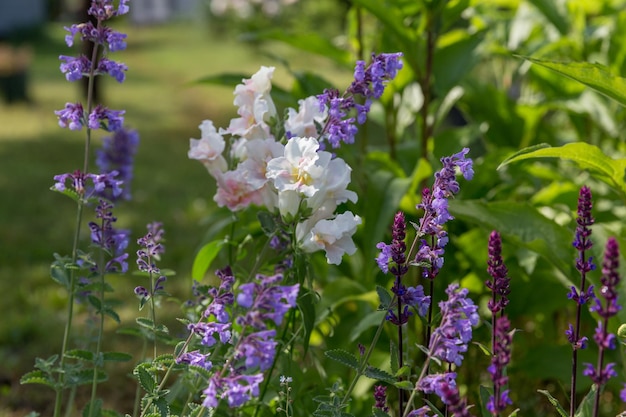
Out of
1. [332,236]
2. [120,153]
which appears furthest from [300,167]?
[120,153]

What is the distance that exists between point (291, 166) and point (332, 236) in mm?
146

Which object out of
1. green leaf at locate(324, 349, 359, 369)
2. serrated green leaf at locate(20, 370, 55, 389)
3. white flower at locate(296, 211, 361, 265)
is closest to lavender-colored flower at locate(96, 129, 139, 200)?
serrated green leaf at locate(20, 370, 55, 389)

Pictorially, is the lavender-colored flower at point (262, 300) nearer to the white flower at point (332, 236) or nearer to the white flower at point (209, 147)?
the white flower at point (332, 236)

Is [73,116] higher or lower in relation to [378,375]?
higher

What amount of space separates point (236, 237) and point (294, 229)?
2.23ft

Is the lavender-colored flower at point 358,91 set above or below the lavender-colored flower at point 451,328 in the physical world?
above

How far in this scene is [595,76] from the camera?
1.72 m

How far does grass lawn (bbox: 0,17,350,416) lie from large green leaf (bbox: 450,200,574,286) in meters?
0.68

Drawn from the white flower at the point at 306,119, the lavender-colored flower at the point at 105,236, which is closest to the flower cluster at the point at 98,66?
the lavender-colored flower at the point at 105,236

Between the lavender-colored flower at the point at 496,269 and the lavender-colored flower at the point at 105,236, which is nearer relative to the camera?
the lavender-colored flower at the point at 496,269

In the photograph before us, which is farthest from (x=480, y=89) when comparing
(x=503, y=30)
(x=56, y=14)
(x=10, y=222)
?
(x=56, y=14)

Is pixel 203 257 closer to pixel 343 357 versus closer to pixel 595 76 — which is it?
pixel 343 357

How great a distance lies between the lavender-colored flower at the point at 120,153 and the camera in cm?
219

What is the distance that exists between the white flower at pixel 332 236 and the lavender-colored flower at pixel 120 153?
0.78 m
